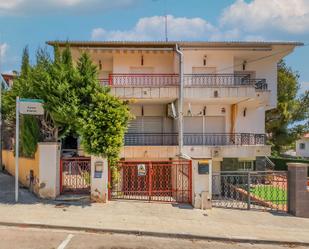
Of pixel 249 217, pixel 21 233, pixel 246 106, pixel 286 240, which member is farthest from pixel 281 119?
pixel 21 233

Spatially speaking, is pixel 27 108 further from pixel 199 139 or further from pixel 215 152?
pixel 199 139

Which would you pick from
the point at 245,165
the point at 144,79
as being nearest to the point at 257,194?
the point at 245,165

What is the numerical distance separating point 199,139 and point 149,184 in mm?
8635

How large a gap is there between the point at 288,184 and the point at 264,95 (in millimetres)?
8119

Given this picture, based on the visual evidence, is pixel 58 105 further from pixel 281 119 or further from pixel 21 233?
pixel 281 119

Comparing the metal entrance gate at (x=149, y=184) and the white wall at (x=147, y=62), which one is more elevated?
the white wall at (x=147, y=62)

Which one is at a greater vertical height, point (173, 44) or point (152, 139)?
point (173, 44)

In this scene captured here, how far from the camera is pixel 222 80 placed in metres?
19.8

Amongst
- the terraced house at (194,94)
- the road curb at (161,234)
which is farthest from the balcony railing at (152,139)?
the road curb at (161,234)

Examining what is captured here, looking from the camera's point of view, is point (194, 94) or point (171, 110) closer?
point (194, 94)

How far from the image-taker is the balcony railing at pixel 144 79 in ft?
62.1

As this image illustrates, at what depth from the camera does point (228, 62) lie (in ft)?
66.4

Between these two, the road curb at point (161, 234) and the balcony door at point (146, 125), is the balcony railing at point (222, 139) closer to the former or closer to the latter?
the balcony door at point (146, 125)

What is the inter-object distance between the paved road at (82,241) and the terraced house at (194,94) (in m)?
9.05
